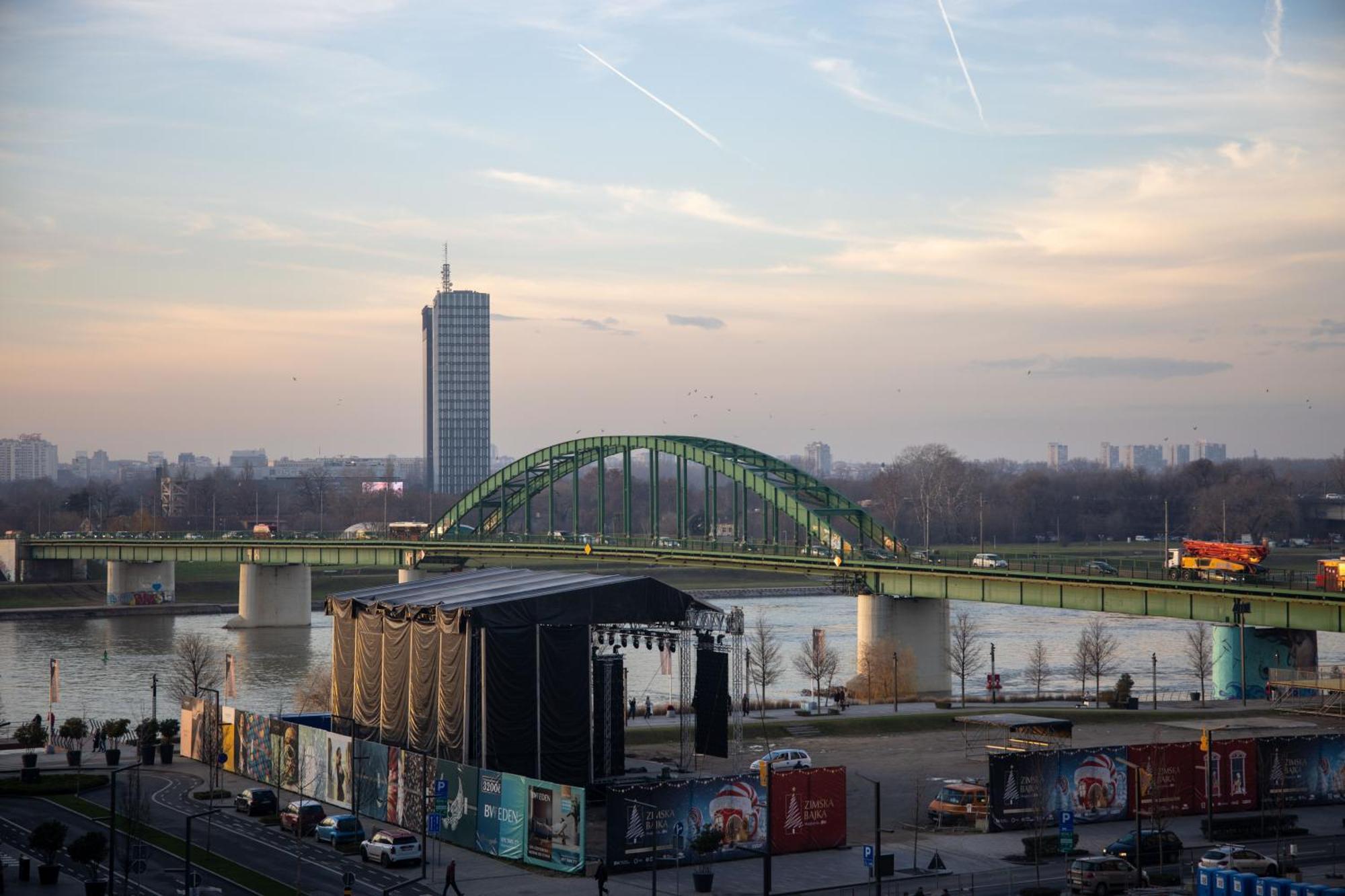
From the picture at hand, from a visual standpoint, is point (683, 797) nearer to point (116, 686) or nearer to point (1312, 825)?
point (1312, 825)

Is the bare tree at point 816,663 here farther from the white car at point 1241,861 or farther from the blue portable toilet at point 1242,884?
the blue portable toilet at point 1242,884

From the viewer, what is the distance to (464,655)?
139ft

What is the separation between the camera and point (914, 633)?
7531 cm

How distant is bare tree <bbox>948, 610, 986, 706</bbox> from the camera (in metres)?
74.5

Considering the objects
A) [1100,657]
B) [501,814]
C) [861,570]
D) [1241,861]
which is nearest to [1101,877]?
[1241,861]

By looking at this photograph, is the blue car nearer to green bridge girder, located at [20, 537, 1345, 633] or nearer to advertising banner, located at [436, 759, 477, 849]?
advertising banner, located at [436, 759, 477, 849]

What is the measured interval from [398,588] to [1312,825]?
26.8 meters

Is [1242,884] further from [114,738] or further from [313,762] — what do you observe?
[114,738]

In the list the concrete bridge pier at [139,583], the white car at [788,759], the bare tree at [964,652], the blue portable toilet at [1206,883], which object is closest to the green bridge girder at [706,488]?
the bare tree at [964,652]

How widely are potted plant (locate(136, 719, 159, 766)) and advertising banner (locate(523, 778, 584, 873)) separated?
1887cm

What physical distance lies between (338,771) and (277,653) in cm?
5442


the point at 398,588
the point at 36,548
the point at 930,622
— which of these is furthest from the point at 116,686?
the point at 36,548

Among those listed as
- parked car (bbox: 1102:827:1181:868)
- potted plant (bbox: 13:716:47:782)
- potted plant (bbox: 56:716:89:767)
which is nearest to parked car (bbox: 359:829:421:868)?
parked car (bbox: 1102:827:1181:868)

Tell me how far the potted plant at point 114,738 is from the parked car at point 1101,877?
2976 cm
